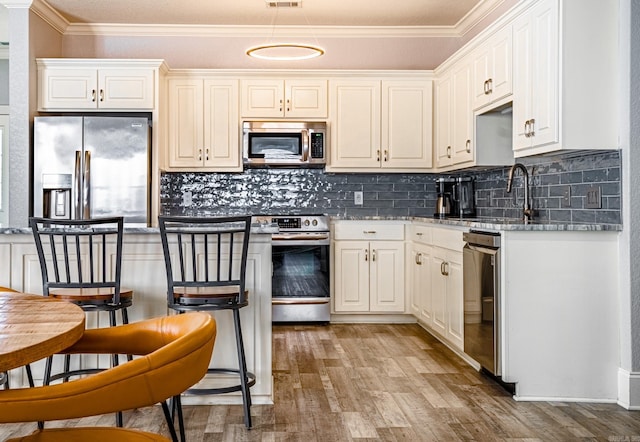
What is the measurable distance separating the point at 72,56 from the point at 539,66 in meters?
4.29

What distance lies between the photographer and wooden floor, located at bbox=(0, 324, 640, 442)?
9.24 feet

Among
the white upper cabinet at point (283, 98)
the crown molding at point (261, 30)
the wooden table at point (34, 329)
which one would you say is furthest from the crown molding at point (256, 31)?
the wooden table at point (34, 329)

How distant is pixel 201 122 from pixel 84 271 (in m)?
2.69

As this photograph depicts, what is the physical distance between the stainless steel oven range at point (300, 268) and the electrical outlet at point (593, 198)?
92.6 inches

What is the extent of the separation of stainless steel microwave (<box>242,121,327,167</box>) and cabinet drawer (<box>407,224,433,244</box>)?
101 centimetres

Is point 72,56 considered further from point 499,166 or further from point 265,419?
point 265,419

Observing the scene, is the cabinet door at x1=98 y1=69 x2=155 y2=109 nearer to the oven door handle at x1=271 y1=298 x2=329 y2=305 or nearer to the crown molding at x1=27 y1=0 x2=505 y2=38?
the crown molding at x1=27 y1=0 x2=505 y2=38

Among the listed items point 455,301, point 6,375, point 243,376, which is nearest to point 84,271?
point 6,375

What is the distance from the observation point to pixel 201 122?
18.8ft

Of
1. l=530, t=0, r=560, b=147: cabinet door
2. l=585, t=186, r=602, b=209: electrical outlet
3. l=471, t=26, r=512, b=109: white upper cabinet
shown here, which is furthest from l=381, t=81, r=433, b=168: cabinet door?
l=585, t=186, r=602, b=209: electrical outlet

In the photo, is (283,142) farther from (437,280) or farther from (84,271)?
(84,271)

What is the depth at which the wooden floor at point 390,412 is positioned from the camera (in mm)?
2816

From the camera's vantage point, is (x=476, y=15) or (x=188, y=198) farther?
(x=188, y=198)

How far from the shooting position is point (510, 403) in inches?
129
